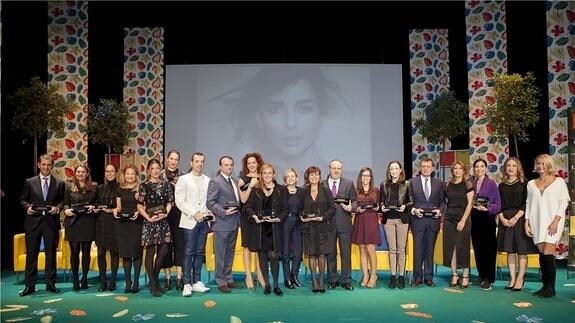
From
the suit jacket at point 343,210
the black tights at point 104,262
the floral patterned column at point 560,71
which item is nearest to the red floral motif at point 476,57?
the floral patterned column at point 560,71

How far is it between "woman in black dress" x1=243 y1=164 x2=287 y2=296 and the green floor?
0.33 metres

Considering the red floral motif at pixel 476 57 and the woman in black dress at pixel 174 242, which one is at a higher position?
the red floral motif at pixel 476 57

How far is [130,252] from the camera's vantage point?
569cm

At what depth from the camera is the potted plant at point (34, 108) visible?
7535 millimetres

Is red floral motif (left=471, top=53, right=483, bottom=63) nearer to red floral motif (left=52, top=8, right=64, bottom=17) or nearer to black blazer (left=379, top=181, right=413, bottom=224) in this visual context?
black blazer (left=379, top=181, right=413, bottom=224)

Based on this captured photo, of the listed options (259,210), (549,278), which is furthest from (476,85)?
(259,210)

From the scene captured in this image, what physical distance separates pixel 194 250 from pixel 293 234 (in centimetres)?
113

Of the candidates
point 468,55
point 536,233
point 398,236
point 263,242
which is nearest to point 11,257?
point 263,242

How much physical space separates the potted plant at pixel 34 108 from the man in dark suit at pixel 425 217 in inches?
206

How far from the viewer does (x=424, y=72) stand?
1159cm

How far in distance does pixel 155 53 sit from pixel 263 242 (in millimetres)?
7162

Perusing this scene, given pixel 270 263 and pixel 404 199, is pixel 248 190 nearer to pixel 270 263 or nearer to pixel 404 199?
pixel 270 263

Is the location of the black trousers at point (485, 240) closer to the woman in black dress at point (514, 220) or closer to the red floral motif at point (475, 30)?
the woman in black dress at point (514, 220)

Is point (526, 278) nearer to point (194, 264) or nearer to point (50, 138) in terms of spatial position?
point (194, 264)
